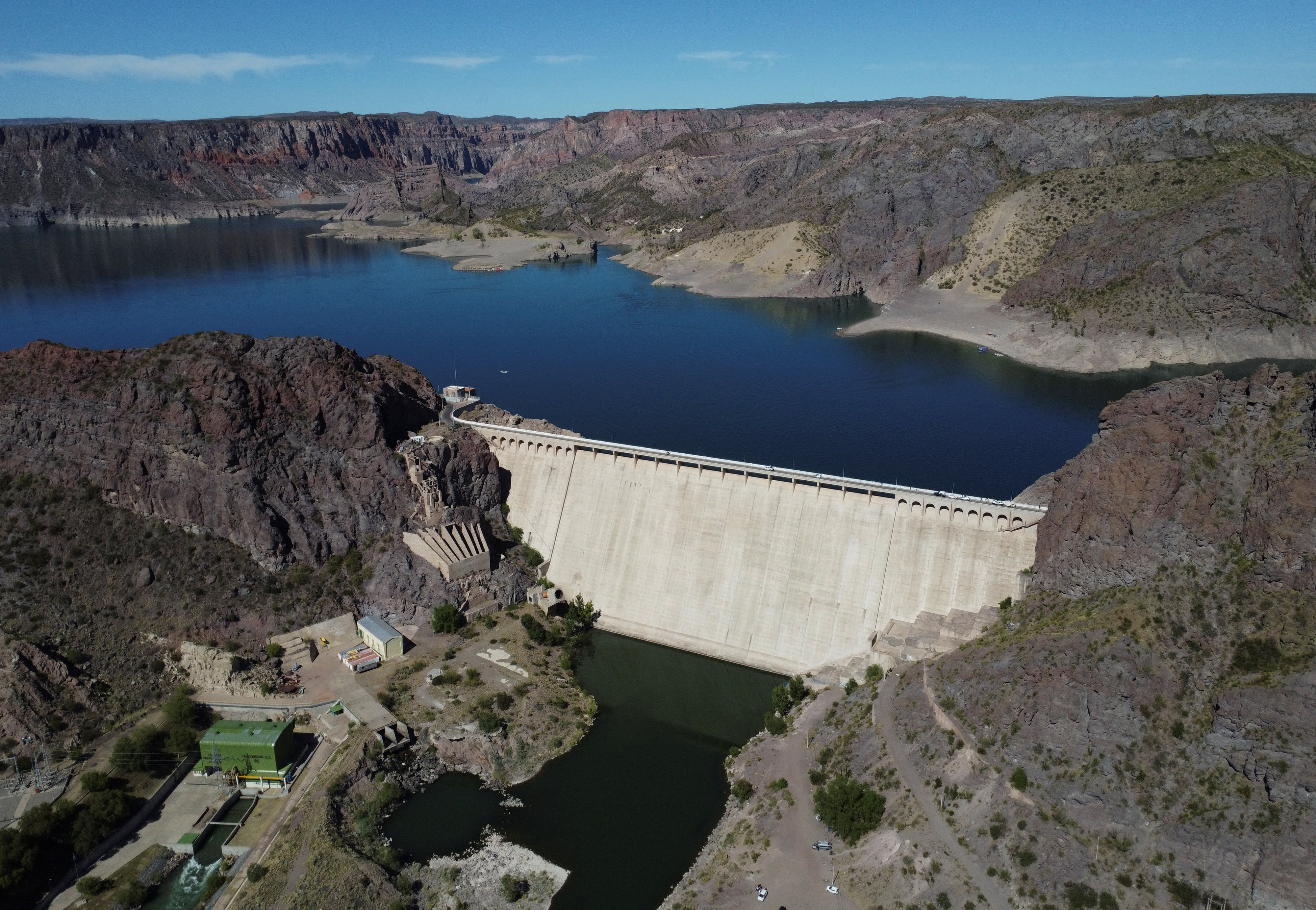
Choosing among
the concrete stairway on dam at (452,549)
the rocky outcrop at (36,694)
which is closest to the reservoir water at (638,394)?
the concrete stairway on dam at (452,549)

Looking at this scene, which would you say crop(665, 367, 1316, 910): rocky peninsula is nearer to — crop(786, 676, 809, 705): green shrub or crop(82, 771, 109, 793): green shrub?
crop(786, 676, 809, 705): green shrub

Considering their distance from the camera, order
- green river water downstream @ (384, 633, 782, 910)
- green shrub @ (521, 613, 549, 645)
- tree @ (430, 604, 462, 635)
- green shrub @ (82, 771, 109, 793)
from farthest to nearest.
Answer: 1. tree @ (430, 604, 462, 635)
2. green shrub @ (521, 613, 549, 645)
3. green shrub @ (82, 771, 109, 793)
4. green river water downstream @ (384, 633, 782, 910)

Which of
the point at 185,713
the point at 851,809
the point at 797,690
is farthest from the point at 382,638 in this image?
the point at 851,809

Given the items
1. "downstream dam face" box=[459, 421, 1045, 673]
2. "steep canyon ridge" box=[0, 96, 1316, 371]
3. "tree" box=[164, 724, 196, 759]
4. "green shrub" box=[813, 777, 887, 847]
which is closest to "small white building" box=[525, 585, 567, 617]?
"downstream dam face" box=[459, 421, 1045, 673]

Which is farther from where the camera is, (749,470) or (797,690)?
(749,470)

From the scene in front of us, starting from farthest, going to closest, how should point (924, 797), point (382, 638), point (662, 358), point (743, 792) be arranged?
point (662, 358) < point (382, 638) < point (743, 792) < point (924, 797)

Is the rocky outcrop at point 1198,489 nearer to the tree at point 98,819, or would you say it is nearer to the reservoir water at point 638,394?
the reservoir water at point 638,394

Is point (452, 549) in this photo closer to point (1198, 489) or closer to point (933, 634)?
point (933, 634)
